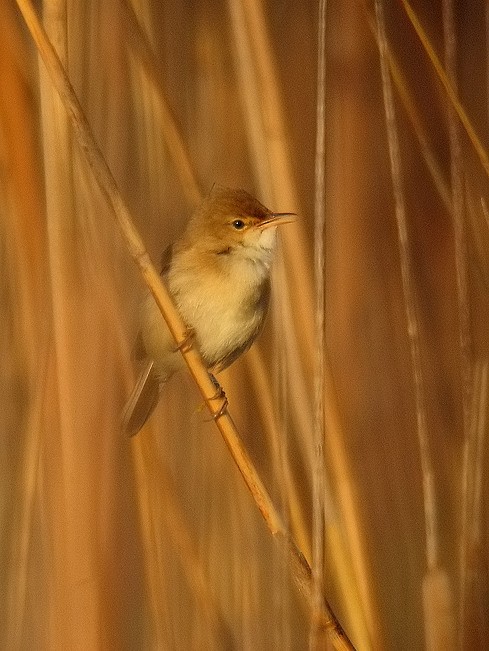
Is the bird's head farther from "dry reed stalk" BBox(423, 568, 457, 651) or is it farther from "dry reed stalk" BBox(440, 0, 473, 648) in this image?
"dry reed stalk" BBox(423, 568, 457, 651)

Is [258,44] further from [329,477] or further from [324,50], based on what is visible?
[329,477]

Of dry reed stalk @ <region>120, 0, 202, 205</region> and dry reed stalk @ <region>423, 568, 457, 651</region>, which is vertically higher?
dry reed stalk @ <region>120, 0, 202, 205</region>

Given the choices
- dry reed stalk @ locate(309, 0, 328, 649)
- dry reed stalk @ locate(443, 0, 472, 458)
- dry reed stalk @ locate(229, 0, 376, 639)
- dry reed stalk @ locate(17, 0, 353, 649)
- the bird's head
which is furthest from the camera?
the bird's head

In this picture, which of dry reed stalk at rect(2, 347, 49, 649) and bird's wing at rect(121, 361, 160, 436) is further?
bird's wing at rect(121, 361, 160, 436)

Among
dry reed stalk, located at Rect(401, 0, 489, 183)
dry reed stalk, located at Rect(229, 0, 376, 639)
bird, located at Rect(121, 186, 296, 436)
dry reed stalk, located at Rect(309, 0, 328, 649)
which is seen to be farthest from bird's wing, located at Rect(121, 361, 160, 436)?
dry reed stalk, located at Rect(401, 0, 489, 183)

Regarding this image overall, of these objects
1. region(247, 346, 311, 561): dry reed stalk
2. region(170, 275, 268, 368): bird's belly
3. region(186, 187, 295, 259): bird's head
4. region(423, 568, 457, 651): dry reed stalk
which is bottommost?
region(423, 568, 457, 651): dry reed stalk

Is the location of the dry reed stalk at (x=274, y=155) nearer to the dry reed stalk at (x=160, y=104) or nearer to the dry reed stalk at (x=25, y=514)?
the dry reed stalk at (x=160, y=104)

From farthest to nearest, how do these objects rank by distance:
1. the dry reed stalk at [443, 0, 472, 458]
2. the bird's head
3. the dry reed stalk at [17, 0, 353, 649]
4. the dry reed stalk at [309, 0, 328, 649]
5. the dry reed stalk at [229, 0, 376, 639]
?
1. the bird's head
2. the dry reed stalk at [229, 0, 376, 639]
3. the dry reed stalk at [443, 0, 472, 458]
4. the dry reed stalk at [309, 0, 328, 649]
5. the dry reed stalk at [17, 0, 353, 649]

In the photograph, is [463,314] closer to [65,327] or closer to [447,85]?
[447,85]
